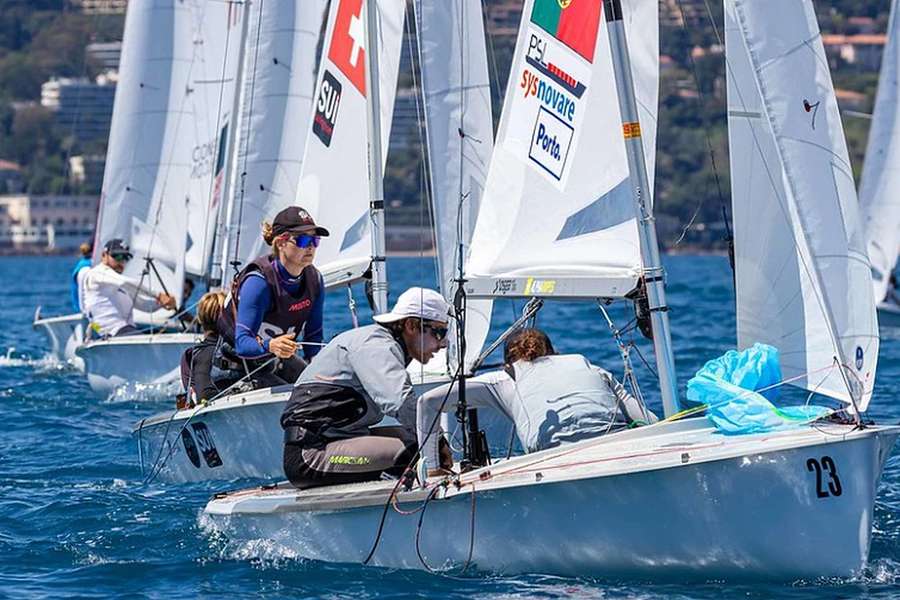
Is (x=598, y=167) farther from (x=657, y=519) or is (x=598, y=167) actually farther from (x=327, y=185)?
(x=327, y=185)

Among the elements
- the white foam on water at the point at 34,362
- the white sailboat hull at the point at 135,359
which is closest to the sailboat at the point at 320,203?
the white sailboat hull at the point at 135,359

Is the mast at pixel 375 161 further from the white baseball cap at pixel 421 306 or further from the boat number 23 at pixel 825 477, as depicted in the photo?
the boat number 23 at pixel 825 477

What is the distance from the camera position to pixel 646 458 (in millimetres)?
6922

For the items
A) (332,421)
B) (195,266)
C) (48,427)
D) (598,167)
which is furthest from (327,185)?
(195,266)

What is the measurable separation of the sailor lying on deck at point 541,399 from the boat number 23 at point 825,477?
3.64ft

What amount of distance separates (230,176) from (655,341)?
28.9 feet

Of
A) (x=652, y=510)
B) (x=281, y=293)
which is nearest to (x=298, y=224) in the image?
(x=281, y=293)

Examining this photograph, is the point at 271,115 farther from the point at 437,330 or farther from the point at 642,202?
the point at 437,330

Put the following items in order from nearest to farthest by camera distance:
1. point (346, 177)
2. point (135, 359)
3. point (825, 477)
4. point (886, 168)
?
point (825, 477), point (346, 177), point (135, 359), point (886, 168)

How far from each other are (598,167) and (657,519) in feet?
7.12

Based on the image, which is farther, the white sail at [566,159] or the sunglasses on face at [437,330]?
the white sail at [566,159]

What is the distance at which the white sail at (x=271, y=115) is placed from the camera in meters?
14.4

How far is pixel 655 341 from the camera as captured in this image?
307 inches

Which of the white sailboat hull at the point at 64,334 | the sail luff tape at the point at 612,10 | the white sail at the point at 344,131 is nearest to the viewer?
the sail luff tape at the point at 612,10
